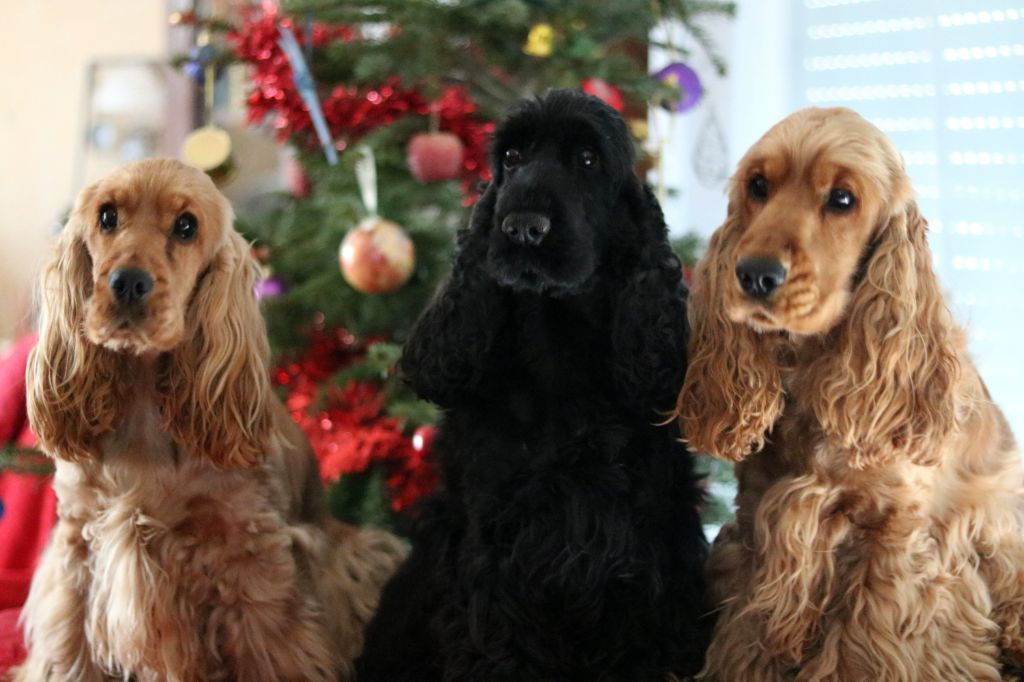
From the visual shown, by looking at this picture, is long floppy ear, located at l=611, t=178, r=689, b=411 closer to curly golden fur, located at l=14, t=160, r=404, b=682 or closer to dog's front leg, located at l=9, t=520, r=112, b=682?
curly golden fur, located at l=14, t=160, r=404, b=682

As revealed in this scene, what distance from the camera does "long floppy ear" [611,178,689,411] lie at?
157 centimetres

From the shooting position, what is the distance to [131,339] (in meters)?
1.51

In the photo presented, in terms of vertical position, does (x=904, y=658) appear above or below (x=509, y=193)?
below

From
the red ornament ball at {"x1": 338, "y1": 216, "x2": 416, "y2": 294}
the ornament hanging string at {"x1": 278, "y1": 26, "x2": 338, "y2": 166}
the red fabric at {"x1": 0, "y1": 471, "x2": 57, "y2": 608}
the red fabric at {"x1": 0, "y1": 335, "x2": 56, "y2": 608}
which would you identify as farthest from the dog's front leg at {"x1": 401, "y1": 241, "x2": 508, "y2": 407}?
the red fabric at {"x1": 0, "y1": 471, "x2": 57, "y2": 608}

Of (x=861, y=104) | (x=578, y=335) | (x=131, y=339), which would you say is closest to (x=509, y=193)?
(x=578, y=335)

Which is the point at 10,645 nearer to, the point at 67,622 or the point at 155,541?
the point at 67,622

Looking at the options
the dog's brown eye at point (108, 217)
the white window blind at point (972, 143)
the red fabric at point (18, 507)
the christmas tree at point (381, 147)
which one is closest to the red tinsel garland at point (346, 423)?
the christmas tree at point (381, 147)

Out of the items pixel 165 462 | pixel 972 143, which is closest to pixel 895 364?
pixel 165 462

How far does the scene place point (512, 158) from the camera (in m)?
1.67

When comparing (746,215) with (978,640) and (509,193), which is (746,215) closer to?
(509,193)

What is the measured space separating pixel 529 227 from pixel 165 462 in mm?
710

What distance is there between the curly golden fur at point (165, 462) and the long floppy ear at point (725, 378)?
0.71 meters

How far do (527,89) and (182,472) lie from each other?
1.33m

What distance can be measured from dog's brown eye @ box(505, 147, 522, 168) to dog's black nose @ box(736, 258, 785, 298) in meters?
0.47
